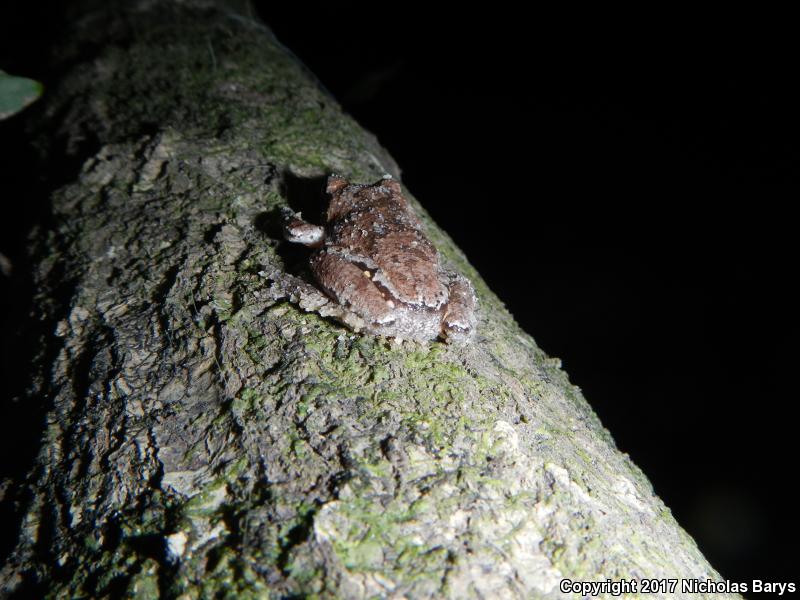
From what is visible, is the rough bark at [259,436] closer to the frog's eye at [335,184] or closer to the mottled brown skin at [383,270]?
the mottled brown skin at [383,270]

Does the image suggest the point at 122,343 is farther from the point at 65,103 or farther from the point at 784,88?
the point at 784,88

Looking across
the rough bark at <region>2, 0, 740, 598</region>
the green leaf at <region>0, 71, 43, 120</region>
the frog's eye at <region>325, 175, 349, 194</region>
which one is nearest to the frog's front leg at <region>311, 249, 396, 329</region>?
the rough bark at <region>2, 0, 740, 598</region>

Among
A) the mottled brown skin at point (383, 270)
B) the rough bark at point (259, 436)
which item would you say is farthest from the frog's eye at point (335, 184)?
the rough bark at point (259, 436)

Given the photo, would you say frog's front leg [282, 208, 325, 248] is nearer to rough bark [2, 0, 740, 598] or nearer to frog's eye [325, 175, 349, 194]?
rough bark [2, 0, 740, 598]

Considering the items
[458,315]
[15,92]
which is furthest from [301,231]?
[15,92]

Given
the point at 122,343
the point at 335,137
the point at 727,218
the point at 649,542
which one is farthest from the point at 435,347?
the point at 727,218

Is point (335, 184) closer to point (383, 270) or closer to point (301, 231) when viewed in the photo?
point (301, 231)

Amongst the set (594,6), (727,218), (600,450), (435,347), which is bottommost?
(727,218)
